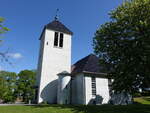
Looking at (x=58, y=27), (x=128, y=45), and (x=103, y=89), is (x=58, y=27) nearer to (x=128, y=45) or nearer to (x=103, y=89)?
(x=103, y=89)

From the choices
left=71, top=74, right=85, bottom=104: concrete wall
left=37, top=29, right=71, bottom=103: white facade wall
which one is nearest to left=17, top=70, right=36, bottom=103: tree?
left=37, top=29, right=71, bottom=103: white facade wall

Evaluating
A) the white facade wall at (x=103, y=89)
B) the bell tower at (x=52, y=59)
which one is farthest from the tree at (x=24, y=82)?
the white facade wall at (x=103, y=89)

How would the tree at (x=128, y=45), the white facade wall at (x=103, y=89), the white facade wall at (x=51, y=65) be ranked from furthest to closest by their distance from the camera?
the white facade wall at (x=51, y=65)
the white facade wall at (x=103, y=89)
the tree at (x=128, y=45)

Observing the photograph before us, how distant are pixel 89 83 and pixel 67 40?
1041 centimetres

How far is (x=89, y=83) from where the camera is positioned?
2108 cm

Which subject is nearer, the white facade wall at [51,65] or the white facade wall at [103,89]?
the white facade wall at [103,89]

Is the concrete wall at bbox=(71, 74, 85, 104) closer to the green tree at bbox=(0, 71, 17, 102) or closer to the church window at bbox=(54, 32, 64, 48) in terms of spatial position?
the church window at bbox=(54, 32, 64, 48)

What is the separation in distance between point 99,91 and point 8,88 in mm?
22518

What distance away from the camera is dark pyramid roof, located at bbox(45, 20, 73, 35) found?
2703 centimetres

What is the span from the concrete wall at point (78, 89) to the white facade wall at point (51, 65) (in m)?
3.18

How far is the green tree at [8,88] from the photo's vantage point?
3057cm

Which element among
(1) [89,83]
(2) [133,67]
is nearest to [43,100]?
(1) [89,83]

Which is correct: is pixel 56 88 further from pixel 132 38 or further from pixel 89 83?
pixel 132 38

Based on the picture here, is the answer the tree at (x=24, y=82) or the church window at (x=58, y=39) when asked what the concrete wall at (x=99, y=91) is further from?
the tree at (x=24, y=82)
